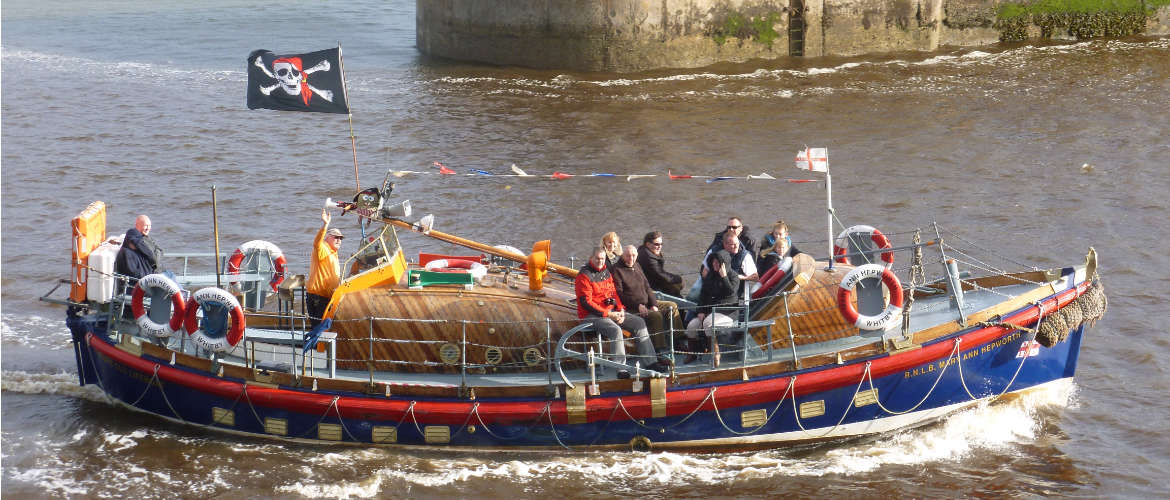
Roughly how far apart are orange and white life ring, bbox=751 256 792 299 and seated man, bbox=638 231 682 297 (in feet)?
3.12

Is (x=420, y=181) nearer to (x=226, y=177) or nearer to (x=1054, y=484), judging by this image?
(x=226, y=177)

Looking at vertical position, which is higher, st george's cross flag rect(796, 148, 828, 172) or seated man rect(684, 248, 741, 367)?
st george's cross flag rect(796, 148, 828, 172)

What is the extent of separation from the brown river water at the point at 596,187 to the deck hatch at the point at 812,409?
667 mm

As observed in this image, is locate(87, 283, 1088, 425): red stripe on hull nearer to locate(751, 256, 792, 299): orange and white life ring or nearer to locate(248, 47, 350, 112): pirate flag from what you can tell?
locate(751, 256, 792, 299): orange and white life ring

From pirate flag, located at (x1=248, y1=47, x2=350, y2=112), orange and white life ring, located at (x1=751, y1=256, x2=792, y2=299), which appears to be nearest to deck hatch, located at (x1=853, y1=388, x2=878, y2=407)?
orange and white life ring, located at (x1=751, y1=256, x2=792, y2=299)

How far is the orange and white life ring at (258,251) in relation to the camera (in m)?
15.0

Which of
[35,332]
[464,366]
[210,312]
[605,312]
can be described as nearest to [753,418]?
[605,312]

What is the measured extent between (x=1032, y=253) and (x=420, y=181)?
39.5 ft

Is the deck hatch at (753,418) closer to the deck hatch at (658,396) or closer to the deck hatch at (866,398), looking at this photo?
the deck hatch at (658,396)

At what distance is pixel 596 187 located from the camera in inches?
944

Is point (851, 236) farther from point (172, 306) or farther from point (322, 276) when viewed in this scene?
point (172, 306)

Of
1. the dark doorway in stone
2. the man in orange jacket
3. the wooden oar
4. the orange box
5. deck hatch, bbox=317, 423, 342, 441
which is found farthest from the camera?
the dark doorway in stone

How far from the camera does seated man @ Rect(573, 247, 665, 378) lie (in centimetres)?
1266

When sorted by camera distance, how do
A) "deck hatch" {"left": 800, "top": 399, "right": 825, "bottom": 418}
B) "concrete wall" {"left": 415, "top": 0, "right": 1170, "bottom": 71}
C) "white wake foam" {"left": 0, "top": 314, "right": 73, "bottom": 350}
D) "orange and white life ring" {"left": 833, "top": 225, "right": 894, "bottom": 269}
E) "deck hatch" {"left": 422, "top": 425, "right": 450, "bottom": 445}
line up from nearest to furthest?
1. "deck hatch" {"left": 800, "top": 399, "right": 825, "bottom": 418}
2. "deck hatch" {"left": 422, "top": 425, "right": 450, "bottom": 445}
3. "orange and white life ring" {"left": 833, "top": 225, "right": 894, "bottom": 269}
4. "white wake foam" {"left": 0, "top": 314, "right": 73, "bottom": 350}
5. "concrete wall" {"left": 415, "top": 0, "right": 1170, "bottom": 71}
